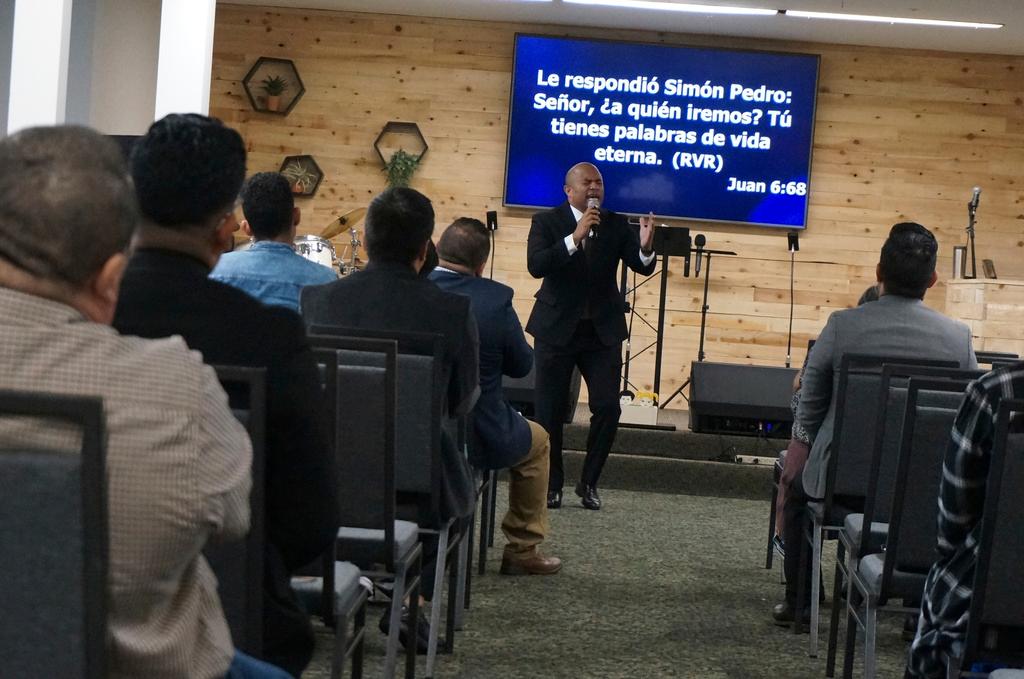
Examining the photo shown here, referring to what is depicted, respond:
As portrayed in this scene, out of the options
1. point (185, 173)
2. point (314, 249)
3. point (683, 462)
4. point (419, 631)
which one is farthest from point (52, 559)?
point (683, 462)

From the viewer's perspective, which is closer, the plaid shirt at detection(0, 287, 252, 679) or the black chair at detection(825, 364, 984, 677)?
the plaid shirt at detection(0, 287, 252, 679)

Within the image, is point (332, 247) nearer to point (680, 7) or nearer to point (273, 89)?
point (273, 89)

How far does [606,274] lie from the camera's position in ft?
18.5

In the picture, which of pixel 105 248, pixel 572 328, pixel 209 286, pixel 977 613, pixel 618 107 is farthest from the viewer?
pixel 618 107

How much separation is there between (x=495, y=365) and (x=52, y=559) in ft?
8.83

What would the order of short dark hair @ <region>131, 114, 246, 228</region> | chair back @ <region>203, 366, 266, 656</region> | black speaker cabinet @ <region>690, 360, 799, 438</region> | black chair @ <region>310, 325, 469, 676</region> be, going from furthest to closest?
1. black speaker cabinet @ <region>690, 360, 799, 438</region>
2. black chair @ <region>310, 325, 469, 676</region>
3. short dark hair @ <region>131, 114, 246, 228</region>
4. chair back @ <region>203, 366, 266, 656</region>

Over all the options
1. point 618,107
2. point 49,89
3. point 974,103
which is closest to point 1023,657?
point 49,89

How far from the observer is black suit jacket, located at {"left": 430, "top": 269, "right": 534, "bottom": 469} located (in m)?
3.60

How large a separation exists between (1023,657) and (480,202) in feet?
24.0

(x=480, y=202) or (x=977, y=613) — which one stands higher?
(x=480, y=202)

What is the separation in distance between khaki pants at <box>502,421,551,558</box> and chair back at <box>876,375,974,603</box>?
158 cm

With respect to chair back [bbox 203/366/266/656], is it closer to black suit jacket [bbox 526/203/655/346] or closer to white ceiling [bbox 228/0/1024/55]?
black suit jacket [bbox 526/203/655/346]

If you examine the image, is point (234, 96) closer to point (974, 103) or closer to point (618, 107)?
point (618, 107)

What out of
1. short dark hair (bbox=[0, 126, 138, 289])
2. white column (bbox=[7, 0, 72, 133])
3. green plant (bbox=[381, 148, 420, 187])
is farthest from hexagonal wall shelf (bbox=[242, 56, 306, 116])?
short dark hair (bbox=[0, 126, 138, 289])
